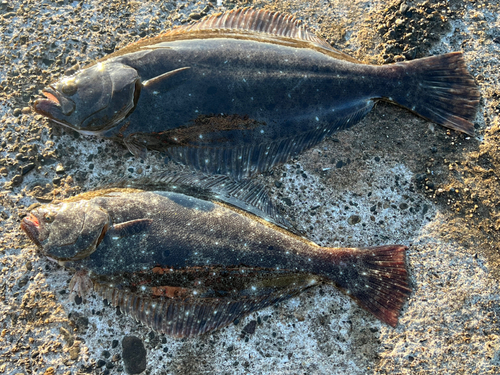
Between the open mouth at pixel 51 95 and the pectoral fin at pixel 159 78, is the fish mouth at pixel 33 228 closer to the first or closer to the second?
the open mouth at pixel 51 95

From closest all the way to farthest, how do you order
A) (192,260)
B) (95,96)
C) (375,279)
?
(192,260), (375,279), (95,96)

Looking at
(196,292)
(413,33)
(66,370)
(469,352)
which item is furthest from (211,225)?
(413,33)

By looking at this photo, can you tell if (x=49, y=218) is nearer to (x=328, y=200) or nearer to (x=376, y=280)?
(x=328, y=200)

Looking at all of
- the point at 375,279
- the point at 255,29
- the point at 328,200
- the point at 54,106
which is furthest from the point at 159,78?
the point at 375,279

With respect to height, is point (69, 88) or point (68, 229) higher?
point (69, 88)

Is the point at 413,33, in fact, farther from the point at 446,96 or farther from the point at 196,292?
the point at 196,292

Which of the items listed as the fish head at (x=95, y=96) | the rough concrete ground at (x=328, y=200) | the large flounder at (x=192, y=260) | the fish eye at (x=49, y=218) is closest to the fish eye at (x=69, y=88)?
the fish head at (x=95, y=96)
